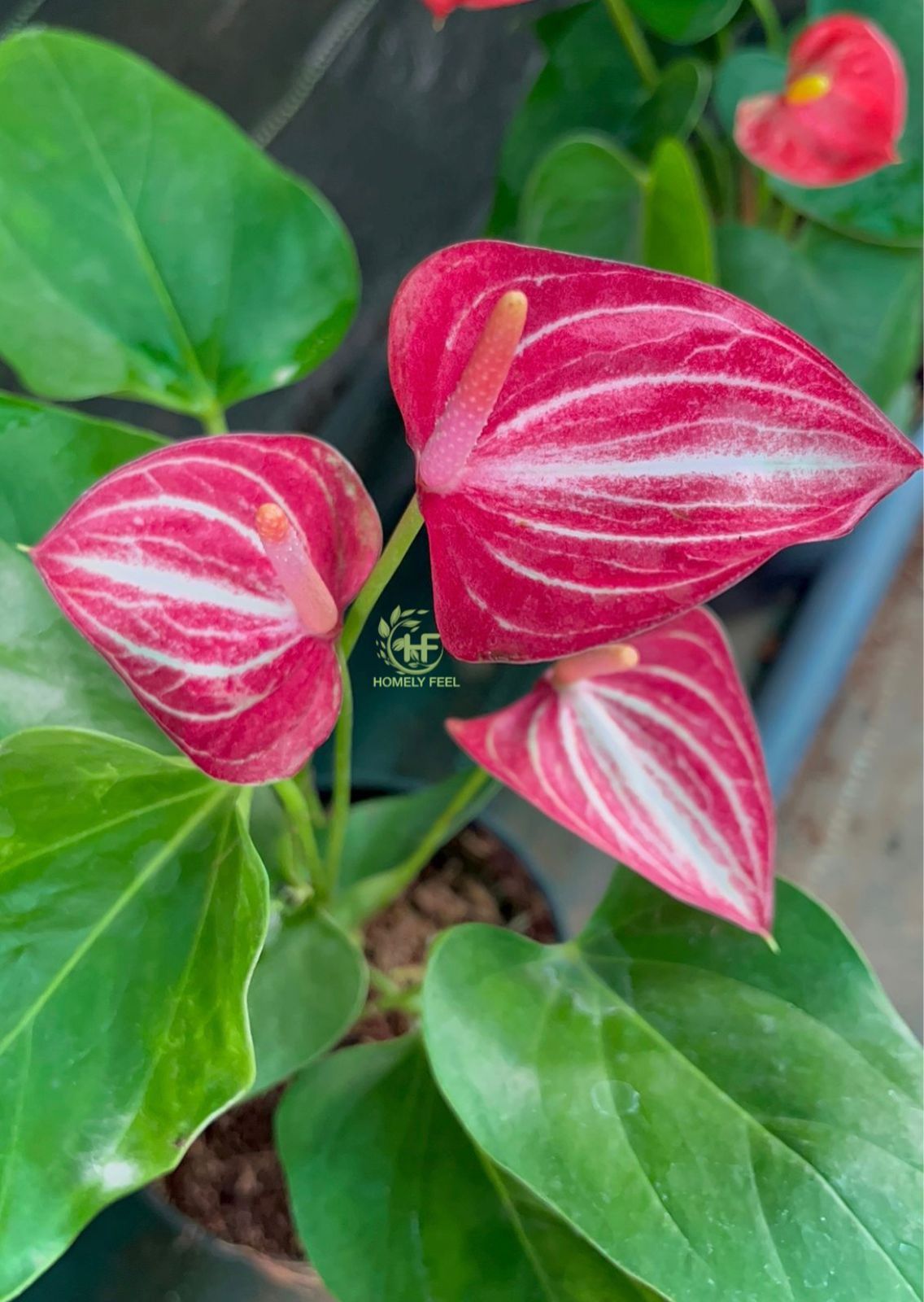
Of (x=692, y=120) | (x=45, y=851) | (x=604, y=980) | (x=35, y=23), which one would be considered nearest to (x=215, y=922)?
(x=45, y=851)

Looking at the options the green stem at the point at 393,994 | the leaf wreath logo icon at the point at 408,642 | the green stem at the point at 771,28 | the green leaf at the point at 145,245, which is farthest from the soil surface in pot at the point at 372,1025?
the green stem at the point at 771,28

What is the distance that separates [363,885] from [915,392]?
76 cm

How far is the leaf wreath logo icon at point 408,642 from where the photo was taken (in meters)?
0.43

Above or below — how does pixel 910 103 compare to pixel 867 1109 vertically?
above

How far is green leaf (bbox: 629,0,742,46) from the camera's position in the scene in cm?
70

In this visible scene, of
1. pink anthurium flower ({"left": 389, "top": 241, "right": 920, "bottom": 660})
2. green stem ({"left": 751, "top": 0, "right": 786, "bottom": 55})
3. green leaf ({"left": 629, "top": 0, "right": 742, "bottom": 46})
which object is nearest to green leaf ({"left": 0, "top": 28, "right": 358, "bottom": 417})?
pink anthurium flower ({"left": 389, "top": 241, "right": 920, "bottom": 660})

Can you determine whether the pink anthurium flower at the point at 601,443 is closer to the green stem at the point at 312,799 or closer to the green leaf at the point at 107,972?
the green leaf at the point at 107,972

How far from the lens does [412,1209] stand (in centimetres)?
46

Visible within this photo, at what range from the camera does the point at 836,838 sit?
3.26ft

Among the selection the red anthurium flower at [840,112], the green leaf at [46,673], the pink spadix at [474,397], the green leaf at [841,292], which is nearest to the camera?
the pink spadix at [474,397]

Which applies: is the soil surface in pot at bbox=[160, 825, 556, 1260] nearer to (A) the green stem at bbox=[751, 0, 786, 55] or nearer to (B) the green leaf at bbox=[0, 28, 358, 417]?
(B) the green leaf at bbox=[0, 28, 358, 417]

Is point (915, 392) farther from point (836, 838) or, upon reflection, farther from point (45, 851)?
point (45, 851)

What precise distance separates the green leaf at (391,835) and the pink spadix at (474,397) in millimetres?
289

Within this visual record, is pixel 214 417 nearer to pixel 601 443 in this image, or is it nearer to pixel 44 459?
pixel 44 459
